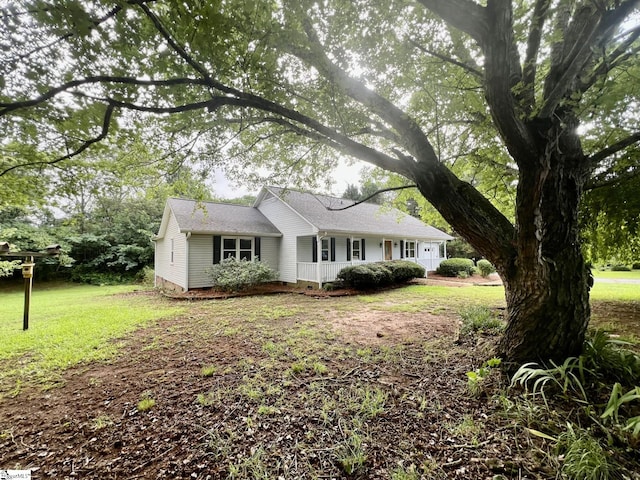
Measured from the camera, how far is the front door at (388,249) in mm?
17016

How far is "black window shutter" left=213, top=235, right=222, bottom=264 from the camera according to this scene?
12680 mm

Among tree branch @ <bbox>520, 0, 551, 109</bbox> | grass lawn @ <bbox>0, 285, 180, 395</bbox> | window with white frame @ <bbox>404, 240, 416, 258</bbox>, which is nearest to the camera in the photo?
tree branch @ <bbox>520, 0, 551, 109</bbox>

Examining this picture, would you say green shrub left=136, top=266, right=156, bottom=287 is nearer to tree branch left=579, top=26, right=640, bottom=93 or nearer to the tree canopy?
the tree canopy

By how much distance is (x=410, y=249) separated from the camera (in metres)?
18.9

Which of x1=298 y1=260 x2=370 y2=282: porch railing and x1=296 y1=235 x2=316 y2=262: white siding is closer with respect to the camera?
x1=298 y1=260 x2=370 y2=282: porch railing

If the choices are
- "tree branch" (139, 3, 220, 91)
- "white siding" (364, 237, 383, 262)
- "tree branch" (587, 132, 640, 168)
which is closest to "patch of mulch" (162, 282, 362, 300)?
"white siding" (364, 237, 383, 262)

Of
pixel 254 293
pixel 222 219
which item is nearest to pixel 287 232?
pixel 222 219

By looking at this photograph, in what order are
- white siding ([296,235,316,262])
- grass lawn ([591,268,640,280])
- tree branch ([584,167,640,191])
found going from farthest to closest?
grass lawn ([591,268,640,280]) → white siding ([296,235,316,262]) → tree branch ([584,167,640,191])

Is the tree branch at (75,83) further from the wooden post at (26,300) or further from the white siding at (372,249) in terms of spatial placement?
the white siding at (372,249)

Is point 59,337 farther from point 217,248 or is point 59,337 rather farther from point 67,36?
point 217,248

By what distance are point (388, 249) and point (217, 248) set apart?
10226mm

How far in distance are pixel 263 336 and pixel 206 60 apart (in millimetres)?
4523

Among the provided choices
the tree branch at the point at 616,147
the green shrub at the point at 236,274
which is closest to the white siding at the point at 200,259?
the green shrub at the point at 236,274

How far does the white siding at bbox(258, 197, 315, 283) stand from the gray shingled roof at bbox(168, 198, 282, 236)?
19.0 inches
